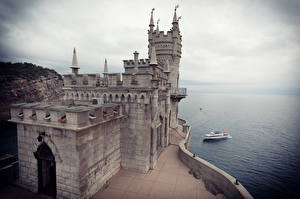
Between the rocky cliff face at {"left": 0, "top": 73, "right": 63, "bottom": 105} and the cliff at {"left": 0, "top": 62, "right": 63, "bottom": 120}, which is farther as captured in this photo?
the rocky cliff face at {"left": 0, "top": 73, "right": 63, "bottom": 105}

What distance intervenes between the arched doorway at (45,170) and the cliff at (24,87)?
129 feet

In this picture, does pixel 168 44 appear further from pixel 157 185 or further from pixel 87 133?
pixel 157 185

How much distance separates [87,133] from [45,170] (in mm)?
4611

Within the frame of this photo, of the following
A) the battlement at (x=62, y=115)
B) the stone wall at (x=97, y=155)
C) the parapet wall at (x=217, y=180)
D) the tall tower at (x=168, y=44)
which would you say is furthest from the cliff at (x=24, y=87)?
the parapet wall at (x=217, y=180)

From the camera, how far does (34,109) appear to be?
315 inches

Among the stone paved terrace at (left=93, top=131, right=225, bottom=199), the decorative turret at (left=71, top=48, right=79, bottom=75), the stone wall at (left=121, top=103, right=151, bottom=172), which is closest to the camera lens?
the stone paved terrace at (left=93, top=131, right=225, bottom=199)

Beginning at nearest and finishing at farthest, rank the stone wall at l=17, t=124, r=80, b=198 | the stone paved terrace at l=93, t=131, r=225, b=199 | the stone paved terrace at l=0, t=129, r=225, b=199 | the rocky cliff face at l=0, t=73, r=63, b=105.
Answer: the stone wall at l=17, t=124, r=80, b=198 → the stone paved terrace at l=0, t=129, r=225, b=199 → the stone paved terrace at l=93, t=131, r=225, b=199 → the rocky cliff face at l=0, t=73, r=63, b=105

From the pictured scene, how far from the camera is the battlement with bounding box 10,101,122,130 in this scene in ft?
22.8

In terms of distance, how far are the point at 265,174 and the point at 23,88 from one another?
68.9m

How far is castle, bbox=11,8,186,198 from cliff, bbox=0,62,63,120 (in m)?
39.0

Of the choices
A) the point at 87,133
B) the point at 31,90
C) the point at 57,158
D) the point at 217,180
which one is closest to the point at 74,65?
the point at 87,133

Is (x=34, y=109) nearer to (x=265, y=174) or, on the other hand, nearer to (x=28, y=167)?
(x=28, y=167)

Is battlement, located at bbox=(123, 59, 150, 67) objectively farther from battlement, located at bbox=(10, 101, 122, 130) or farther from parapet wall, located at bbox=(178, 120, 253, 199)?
parapet wall, located at bbox=(178, 120, 253, 199)

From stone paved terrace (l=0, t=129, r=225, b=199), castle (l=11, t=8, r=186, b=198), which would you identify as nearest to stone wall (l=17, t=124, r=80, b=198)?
castle (l=11, t=8, r=186, b=198)
